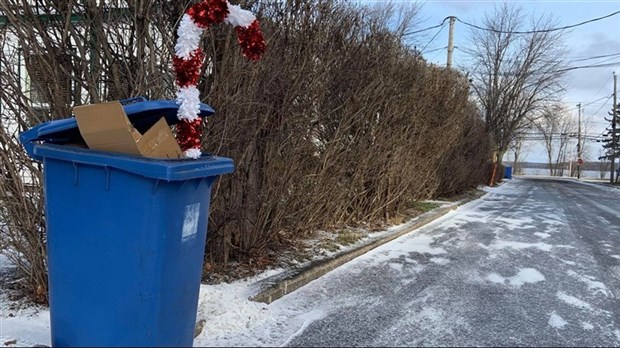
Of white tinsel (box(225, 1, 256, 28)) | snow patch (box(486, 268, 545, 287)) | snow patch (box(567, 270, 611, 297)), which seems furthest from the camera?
snow patch (box(486, 268, 545, 287))

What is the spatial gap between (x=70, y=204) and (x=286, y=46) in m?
3.35

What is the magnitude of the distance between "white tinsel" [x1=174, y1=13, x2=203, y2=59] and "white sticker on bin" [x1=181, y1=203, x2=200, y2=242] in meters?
1.03

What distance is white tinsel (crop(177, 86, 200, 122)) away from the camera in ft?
10.3

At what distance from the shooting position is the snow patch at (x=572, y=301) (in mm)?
5020

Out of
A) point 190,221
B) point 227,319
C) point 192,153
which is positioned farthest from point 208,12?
point 227,319

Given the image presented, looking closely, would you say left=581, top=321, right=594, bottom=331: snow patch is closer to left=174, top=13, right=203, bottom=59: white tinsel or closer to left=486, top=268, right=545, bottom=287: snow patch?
left=486, top=268, right=545, bottom=287: snow patch

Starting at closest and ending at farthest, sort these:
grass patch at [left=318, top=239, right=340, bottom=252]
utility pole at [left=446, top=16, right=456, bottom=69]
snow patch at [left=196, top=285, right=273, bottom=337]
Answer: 1. snow patch at [left=196, top=285, right=273, bottom=337]
2. grass patch at [left=318, top=239, right=340, bottom=252]
3. utility pole at [left=446, top=16, right=456, bottom=69]

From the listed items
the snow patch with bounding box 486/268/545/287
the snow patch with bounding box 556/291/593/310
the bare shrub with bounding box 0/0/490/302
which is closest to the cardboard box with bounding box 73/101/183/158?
the bare shrub with bounding box 0/0/490/302

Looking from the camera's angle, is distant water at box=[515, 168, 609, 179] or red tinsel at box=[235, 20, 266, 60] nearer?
red tinsel at box=[235, 20, 266, 60]

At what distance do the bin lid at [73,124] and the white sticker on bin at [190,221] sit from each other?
65 cm

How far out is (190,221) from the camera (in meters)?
2.83

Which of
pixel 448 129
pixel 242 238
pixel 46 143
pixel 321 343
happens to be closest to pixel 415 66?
pixel 448 129

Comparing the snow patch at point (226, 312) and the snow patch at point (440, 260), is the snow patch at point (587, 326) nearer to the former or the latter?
the snow patch at point (440, 260)

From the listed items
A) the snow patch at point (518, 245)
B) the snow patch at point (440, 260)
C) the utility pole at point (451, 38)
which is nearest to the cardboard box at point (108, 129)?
the snow patch at point (440, 260)
